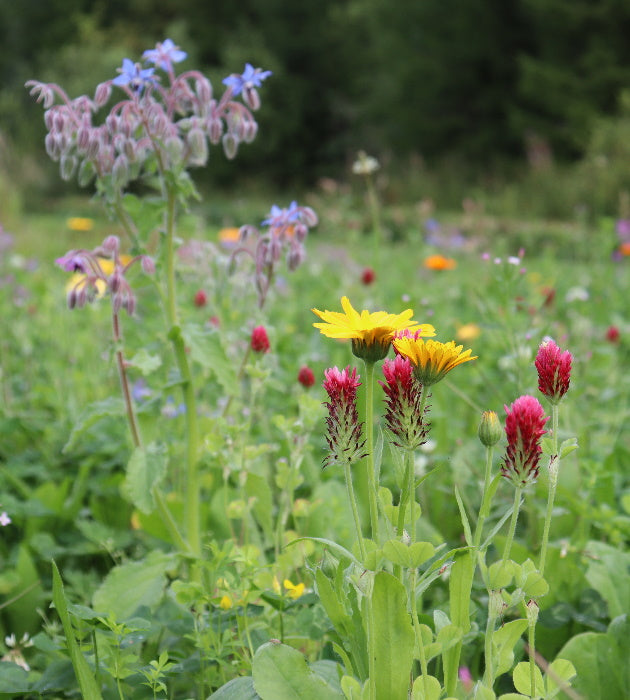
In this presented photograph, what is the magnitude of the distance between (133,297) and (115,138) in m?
0.29

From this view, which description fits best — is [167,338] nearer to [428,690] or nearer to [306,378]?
[306,378]

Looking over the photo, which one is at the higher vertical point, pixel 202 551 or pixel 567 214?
pixel 202 551

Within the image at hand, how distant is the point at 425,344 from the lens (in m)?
0.83

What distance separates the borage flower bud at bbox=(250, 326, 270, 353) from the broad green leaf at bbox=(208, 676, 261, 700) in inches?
26.6

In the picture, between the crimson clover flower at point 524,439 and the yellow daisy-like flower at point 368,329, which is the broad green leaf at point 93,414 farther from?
the crimson clover flower at point 524,439

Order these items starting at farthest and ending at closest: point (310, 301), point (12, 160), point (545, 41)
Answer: point (545, 41) → point (12, 160) → point (310, 301)

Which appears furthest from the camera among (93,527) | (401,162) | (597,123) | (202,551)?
(401,162)

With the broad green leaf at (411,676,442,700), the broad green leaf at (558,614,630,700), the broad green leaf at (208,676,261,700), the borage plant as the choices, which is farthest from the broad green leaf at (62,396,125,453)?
the broad green leaf at (558,614,630,700)

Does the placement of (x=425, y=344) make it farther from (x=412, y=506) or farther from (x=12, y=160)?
(x=12, y=160)

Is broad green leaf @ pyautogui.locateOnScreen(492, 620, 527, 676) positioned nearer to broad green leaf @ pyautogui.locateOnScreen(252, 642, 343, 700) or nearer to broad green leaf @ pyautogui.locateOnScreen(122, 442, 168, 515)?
broad green leaf @ pyautogui.locateOnScreen(252, 642, 343, 700)

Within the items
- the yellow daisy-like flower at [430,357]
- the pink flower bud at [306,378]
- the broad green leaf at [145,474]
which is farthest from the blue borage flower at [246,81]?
the yellow daisy-like flower at [430,357]

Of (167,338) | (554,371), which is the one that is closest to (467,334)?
(167,338)

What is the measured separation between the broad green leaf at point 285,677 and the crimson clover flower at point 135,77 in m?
1.04

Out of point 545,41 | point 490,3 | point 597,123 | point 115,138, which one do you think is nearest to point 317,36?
point 490,3
